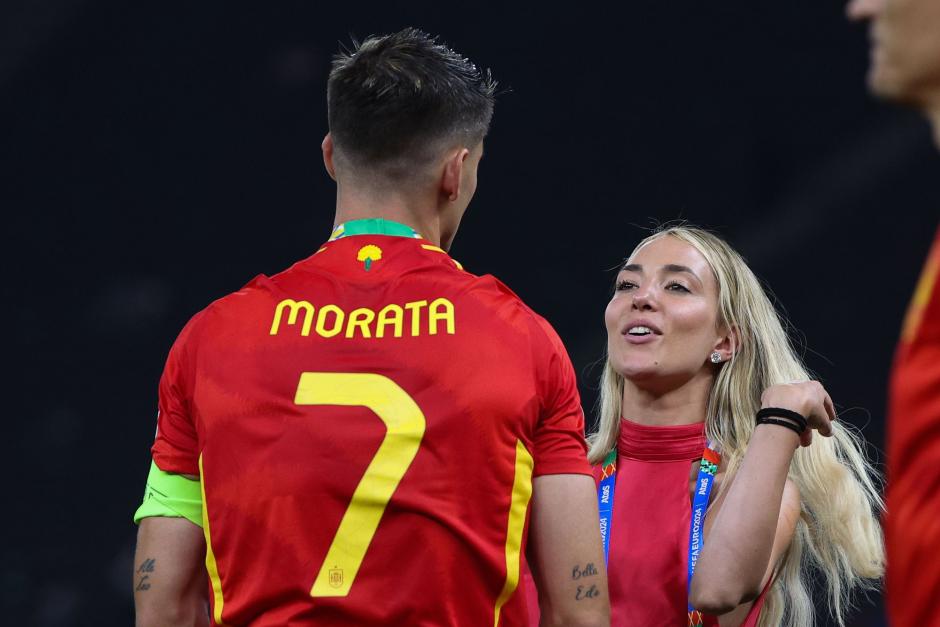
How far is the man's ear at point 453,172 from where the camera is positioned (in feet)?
6.54

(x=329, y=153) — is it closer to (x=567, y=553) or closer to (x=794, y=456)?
(x=567, y=553)

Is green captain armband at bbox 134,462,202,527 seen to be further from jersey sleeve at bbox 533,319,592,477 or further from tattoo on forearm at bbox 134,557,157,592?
jersey sleeve at bbox 533,319,592,477

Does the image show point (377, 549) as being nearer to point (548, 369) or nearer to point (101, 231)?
point (548, 369)

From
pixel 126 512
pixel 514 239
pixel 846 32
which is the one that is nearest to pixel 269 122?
pixel 514 239

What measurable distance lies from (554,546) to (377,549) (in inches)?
10.9

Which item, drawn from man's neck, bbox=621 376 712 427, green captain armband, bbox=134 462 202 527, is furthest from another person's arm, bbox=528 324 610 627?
man's neck, bbox=621 376 712 427

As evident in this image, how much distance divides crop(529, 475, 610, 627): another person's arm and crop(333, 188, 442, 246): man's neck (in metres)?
0.45

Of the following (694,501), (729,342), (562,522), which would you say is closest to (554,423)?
(562,522)

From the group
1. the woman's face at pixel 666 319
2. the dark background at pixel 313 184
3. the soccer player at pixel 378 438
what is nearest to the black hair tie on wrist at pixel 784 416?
the woman's face at pixel 666 319

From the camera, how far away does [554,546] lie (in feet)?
6.09

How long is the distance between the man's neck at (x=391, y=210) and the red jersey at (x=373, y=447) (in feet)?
0.40

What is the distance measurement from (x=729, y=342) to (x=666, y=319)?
188 millimetres

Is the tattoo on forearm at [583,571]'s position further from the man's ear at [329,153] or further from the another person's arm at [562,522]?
the man's ear at [329,153]

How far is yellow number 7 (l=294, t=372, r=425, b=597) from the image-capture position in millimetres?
1752
